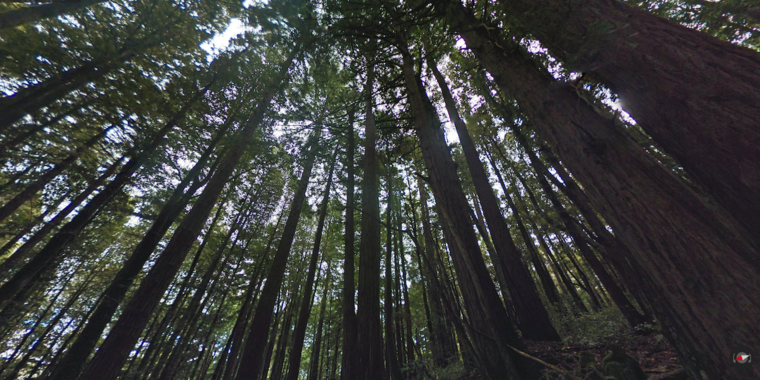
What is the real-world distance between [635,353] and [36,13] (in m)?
11.4

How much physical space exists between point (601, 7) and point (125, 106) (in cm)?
873

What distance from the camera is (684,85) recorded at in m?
1.64

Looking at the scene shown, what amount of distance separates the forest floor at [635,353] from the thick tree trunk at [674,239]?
3.43 feet

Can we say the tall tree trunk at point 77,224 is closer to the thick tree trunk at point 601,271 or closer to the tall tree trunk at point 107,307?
the tall tree trunk at point 107,307

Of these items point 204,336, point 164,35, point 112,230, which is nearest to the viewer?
point 164,35

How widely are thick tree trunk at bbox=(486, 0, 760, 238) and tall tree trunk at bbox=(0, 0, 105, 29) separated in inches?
317

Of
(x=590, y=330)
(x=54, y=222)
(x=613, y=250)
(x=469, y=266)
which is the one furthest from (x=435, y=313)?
→ (x=54, y=222)

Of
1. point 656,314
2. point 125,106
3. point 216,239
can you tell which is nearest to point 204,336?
point 216,239

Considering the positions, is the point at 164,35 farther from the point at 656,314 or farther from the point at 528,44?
the point at 656,314

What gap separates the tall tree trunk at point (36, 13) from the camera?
12.3 feet

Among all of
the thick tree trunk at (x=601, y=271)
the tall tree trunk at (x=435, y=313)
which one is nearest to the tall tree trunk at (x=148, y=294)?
the tall tree trunk at (x=435, y=313)

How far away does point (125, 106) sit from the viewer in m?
5.34

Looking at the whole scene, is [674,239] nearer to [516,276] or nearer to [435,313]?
[516,276]

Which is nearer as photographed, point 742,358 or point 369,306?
point 742,358
